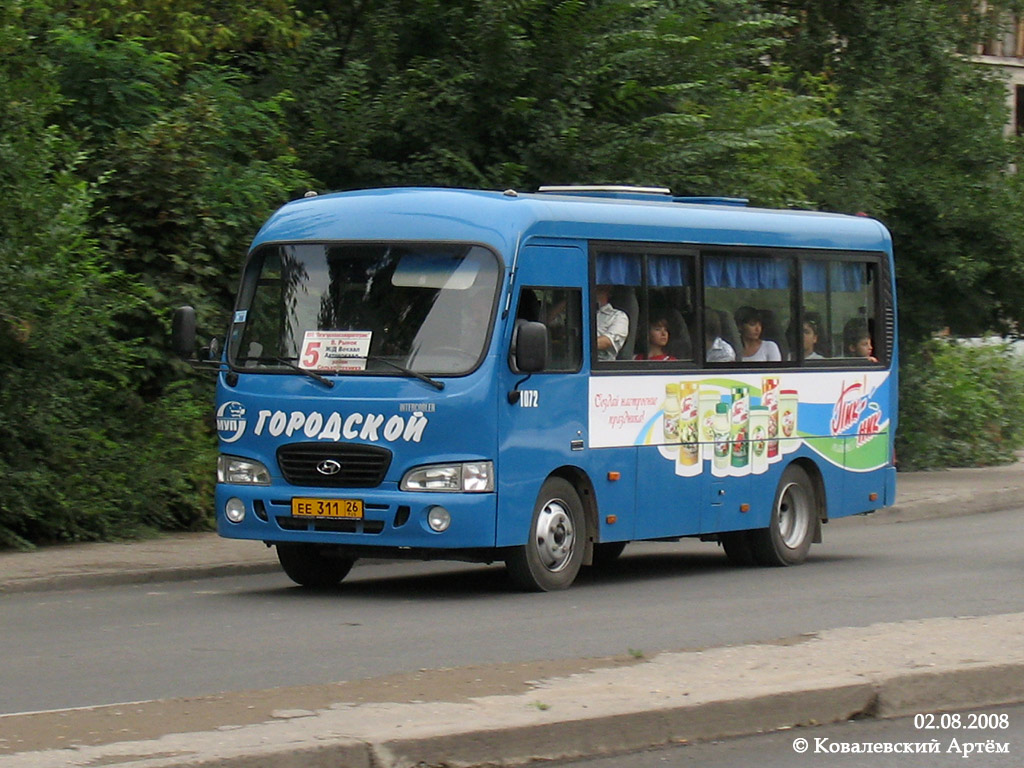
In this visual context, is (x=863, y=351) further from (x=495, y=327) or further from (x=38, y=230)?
(x=38, y=230)

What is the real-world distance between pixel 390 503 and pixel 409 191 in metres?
2.37

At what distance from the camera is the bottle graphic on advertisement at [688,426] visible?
1502cm

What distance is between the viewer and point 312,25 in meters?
22.6

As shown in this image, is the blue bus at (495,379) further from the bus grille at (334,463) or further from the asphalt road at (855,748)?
the asphalt road at (855,748)

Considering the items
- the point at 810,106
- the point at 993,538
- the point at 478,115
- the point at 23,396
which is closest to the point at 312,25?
the point at 478,115

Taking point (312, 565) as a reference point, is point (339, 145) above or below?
above

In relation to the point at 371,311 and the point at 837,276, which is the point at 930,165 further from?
the point at 371,311

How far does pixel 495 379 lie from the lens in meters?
13.0

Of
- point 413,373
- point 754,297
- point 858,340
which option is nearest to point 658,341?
point 754,297

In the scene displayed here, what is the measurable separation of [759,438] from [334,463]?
4283mm

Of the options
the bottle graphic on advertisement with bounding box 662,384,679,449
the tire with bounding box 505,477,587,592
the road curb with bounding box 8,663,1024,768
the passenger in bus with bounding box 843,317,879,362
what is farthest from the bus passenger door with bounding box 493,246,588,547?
the road curb with bounding box 8,663,1024,768

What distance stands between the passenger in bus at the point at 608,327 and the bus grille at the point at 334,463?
206 cm

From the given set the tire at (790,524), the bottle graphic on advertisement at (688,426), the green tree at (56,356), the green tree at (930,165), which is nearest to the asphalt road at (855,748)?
the bottle graphic on advertisement at (688,426)

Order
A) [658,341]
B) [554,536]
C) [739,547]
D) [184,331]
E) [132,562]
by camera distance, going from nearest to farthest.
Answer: [184,331] < [554,536] < [658,341] < [132,562] < [739,547]
